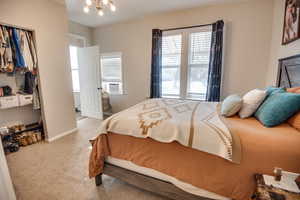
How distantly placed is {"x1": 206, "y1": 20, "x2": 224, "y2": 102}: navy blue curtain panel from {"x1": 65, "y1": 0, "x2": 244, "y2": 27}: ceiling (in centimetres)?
56

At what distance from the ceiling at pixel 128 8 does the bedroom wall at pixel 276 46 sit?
3.04ft

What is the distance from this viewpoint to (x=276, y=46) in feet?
8.51

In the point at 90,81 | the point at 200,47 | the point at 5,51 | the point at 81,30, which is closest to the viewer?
the point at 5,51

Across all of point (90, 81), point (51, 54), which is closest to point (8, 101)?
point (51, 54)

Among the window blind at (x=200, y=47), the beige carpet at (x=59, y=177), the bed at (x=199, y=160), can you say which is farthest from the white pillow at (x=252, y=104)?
the window blind at (x=200, y=47)

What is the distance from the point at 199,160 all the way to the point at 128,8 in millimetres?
3290

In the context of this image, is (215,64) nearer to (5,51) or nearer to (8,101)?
(5,51)

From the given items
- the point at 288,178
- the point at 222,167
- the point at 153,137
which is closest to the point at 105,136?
the point at 153,137

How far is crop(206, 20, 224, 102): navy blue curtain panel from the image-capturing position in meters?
3.01

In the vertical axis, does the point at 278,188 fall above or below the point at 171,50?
below

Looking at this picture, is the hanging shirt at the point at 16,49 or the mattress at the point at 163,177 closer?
the mattress at the point at 163,177

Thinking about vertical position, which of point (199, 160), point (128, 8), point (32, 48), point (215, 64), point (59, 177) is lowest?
point (59, 177)

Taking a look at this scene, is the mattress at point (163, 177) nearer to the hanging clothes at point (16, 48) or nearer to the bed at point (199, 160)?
the bed at point (199, 160)

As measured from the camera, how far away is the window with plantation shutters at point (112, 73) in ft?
14.0
